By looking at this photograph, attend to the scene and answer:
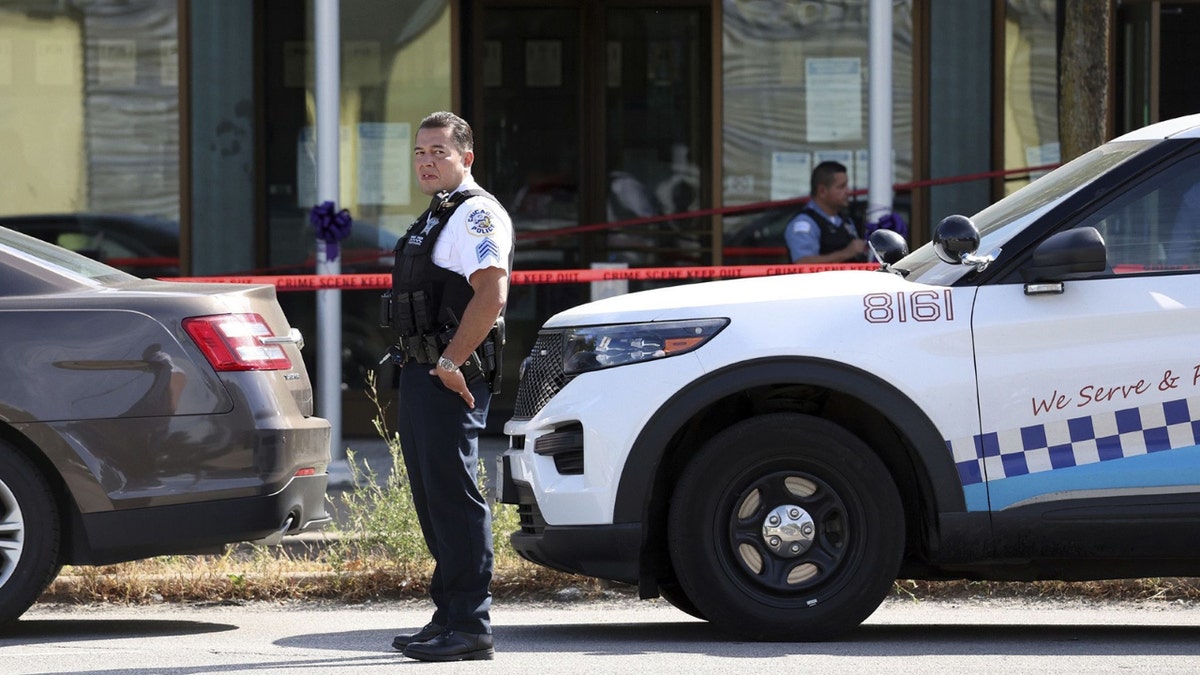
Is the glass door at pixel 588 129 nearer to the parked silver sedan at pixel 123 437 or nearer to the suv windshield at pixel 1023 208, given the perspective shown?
the suv windshield at pixel 1023 208

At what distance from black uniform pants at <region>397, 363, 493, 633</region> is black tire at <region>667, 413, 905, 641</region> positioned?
0.66 metres

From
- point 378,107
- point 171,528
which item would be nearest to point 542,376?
point 171,528

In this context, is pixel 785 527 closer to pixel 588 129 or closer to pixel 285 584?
pixel 285 584

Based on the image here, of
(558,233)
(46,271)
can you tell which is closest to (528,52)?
(558,233)

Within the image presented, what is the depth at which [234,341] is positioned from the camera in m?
6.60

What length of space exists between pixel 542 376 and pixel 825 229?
4.68m

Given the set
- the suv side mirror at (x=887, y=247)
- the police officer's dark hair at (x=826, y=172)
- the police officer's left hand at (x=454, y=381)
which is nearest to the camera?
the police officer's left hand at (x=454, y=381)

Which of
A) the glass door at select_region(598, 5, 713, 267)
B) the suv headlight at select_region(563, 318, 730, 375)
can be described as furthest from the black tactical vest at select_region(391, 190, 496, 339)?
the glass door at select_region(598, 5, 713, 267)

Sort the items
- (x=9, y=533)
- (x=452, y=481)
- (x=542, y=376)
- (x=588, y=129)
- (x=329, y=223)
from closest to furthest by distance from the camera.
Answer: (x=452, y=481) → (x=542, y=376) → (x=9, y=533) → (x=329, y=223) → (x=588, y=129)

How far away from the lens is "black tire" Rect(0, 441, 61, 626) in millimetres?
6461

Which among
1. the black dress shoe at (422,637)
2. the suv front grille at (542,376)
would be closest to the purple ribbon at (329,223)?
the suv front grille at (542,376)

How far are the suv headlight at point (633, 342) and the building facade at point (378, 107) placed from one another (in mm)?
6578

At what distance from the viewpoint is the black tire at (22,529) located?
21.2 ft

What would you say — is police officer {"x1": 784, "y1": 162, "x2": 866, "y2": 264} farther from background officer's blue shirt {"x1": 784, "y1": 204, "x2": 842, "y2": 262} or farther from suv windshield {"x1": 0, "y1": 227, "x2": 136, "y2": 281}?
suv windshield {"x1": 0, "y1": 227, "x2": 136, "y2": 281}
